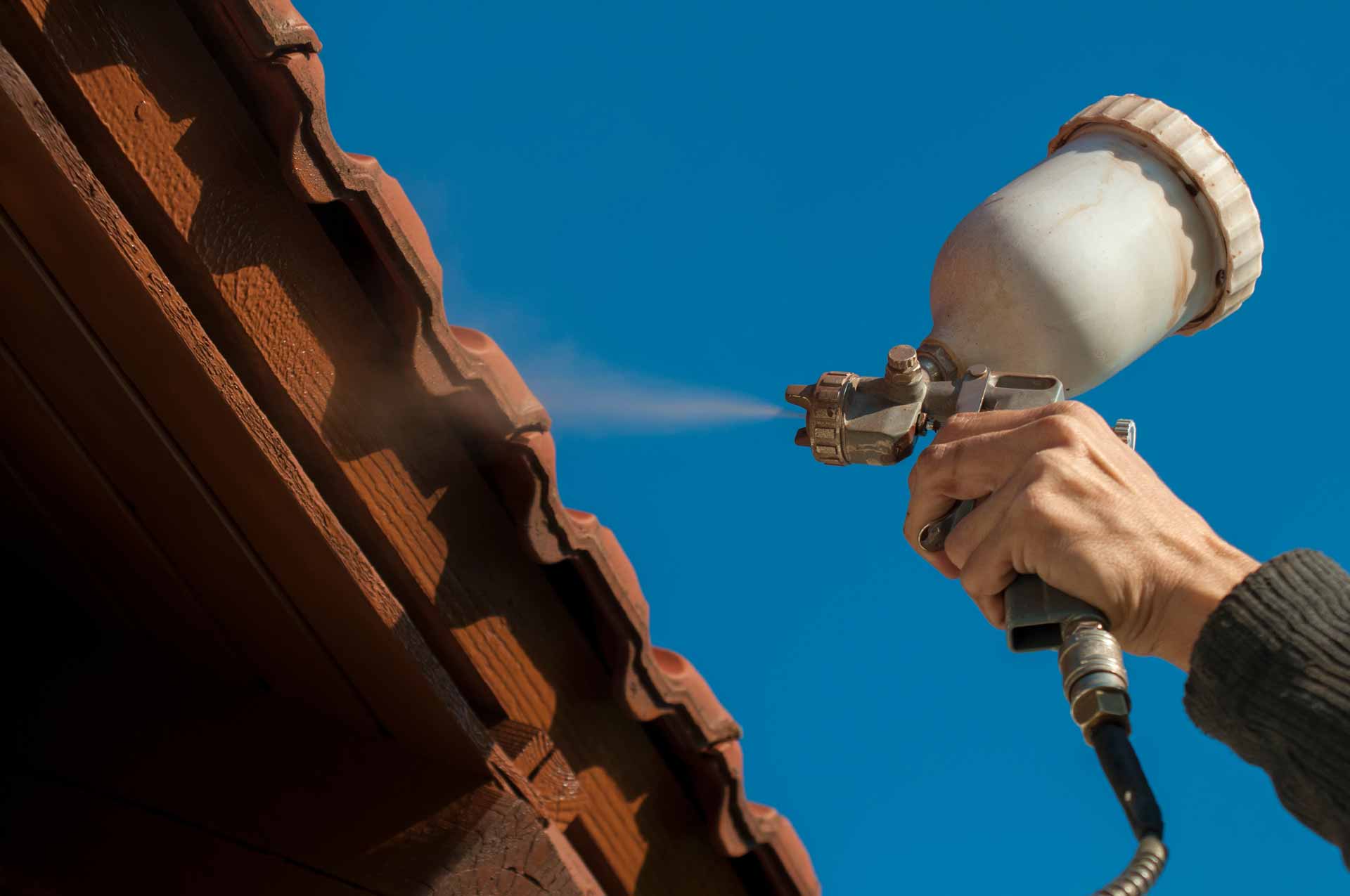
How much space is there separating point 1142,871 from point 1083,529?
56 cm

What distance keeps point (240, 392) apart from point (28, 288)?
41cm

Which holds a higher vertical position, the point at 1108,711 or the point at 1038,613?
the point at 1038,613

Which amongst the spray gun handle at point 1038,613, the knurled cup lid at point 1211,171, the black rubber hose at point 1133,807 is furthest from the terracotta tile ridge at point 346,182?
the knurled cup lid at point 1211,171

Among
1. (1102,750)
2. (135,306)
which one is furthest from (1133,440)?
(135,306)

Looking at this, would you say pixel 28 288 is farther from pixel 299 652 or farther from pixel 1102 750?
pixel 1102 750

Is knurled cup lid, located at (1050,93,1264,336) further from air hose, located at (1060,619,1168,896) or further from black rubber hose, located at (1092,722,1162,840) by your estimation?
black rubber hose, located at (1092,722,1162,840)

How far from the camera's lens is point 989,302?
2992mm

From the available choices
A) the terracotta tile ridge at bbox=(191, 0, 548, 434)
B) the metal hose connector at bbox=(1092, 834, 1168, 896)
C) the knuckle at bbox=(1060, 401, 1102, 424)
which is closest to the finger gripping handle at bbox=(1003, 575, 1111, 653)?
the knuckle at bbox=(1060, 401, 1102, 424)

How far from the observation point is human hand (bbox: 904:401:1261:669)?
1.93 metres

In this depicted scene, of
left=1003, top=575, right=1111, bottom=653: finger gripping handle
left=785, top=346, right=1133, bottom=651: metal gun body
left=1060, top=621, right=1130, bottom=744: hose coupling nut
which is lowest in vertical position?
left=1060, top=621, right=1130, bottom=744: hose coupling nut

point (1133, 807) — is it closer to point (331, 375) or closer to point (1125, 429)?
point (1125, 429)

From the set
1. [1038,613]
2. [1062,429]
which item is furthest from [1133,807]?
[1062,429]

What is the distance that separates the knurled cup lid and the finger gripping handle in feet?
4.78

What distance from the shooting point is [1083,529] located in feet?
6.68
